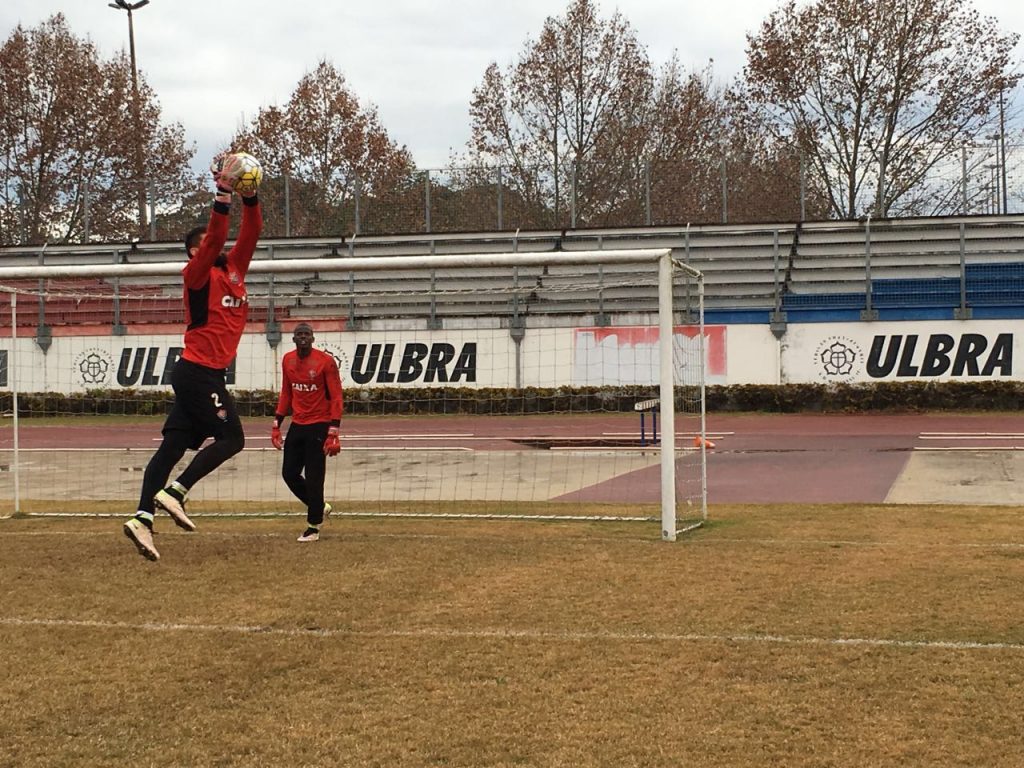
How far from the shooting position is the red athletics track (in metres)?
15.3

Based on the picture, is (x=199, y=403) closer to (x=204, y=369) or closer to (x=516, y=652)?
(x=204, y=369)

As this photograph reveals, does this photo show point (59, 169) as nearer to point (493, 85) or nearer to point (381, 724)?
point (493, 85)

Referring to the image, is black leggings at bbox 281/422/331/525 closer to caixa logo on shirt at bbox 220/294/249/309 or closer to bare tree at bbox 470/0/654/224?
caixa logo on shirt at bbox 220/294/249/309

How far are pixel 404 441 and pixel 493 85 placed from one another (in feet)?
82.0

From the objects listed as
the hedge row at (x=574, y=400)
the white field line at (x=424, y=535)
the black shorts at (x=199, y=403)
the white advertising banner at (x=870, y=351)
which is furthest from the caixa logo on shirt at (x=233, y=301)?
the white advertising banner at (x=870, y=351)

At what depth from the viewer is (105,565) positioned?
323 inches

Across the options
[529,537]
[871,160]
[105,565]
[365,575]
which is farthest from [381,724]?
[871,160]

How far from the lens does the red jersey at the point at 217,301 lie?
7973mm

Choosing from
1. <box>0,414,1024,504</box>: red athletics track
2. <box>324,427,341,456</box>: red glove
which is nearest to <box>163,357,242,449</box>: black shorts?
<box>324,427,341,456</box>: red glove

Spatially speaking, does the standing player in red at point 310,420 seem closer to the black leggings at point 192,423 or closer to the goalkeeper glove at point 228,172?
the black leggings at point 192,423

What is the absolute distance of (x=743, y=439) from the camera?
71.5 ft

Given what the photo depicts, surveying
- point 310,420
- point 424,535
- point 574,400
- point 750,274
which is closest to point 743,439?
point 574,400

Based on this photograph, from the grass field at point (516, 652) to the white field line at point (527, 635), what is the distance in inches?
0.8

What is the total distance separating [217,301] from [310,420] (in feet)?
5.78
